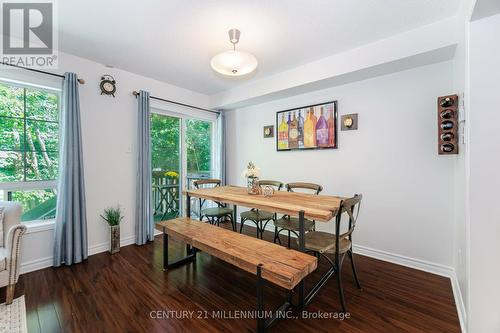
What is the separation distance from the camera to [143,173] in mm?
3230

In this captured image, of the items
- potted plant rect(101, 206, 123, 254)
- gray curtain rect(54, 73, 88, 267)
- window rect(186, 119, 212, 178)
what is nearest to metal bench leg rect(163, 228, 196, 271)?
potted plant rect(101, 206, 123, 254)

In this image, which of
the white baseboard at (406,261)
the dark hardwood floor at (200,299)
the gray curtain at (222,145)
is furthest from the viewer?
the gray curtain at (222,145)

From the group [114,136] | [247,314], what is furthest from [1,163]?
[247,314]

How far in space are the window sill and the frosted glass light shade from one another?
8.76 feet

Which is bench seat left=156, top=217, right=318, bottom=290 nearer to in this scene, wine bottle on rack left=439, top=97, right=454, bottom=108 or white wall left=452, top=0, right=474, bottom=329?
white wall left=452, top=0, right=474, bottom=329

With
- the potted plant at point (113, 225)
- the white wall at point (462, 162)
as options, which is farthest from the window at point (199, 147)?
the white wall at point (462, 162)

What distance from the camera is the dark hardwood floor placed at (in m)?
1.65

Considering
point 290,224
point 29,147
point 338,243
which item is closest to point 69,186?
point 29,147

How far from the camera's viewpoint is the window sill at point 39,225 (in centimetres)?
248

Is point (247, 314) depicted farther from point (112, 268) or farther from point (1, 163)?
point (1, 163)

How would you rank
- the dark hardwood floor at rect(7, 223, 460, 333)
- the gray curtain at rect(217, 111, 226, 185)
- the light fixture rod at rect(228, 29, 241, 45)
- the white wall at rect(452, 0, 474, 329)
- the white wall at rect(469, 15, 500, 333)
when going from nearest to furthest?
the white wall at rect(469, 15, 500, 333) < the white wall at rect(452, 0, 474, 329) < the dark hardwood floor at rect(7, 223, 460, 333) < the light fixture rod at rect(228, 29, 241, 45) < the gray curtain at rect(217, 111, 226, 185)

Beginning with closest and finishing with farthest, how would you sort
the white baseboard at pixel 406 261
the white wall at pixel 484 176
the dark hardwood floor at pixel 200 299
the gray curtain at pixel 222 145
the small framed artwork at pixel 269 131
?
1. the white wall at pixel 484 176
2. the dark hardwood floor at pixel 200 299
3. the white baseboard at pixel 406 261
4. the small framed artwork at pixel 269 131
5. the gray curtain at pixel 222 145

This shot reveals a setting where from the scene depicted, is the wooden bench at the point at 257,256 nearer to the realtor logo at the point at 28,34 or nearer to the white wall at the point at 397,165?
the white wall at the point at 397,165

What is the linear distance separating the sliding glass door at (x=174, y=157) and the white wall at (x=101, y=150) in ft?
1.41
